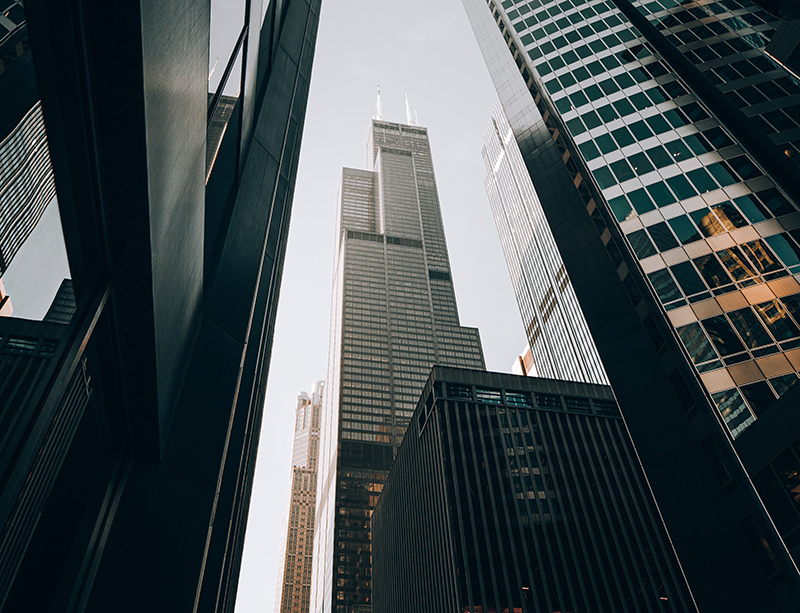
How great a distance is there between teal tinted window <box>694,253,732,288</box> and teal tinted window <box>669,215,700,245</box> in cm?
158

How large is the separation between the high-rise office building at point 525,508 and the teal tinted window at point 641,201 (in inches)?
2042

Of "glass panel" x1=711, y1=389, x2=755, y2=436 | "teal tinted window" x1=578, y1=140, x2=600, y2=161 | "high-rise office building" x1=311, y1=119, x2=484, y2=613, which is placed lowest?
"glass panel" x1=711, y1=389, x2=755, y2=436

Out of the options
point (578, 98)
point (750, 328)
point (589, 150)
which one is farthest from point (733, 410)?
point (578, 98)

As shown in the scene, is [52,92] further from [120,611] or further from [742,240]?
[742,240]

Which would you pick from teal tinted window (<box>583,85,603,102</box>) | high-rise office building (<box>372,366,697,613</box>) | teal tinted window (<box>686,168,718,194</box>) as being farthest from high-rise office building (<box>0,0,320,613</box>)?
high-rise office building (<box>372,366,697,613</box>)

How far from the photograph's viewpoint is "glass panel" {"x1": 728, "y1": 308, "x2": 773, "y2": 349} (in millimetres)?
26161

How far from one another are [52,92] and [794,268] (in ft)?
112

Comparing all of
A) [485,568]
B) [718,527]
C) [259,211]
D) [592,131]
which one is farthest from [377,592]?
[259,211]

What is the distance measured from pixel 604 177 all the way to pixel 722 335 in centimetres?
1487

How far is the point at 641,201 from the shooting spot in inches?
1344

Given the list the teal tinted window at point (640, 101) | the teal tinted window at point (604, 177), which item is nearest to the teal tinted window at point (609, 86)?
the teal tinted window at point (640, 101)

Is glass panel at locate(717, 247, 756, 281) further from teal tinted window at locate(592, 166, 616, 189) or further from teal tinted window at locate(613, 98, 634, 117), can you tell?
teal tinted window at locate(613, 98, 634, 117)

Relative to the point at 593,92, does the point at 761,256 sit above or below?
below

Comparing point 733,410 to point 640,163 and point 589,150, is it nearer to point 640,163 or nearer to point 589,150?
point 640,163
